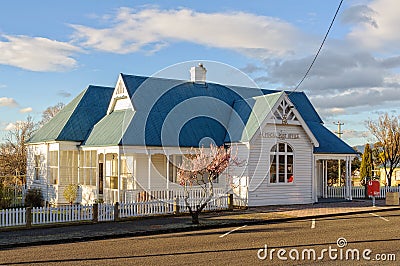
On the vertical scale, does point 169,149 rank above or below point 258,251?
above

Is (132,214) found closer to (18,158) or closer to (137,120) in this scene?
(137,120)

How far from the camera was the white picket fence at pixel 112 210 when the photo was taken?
62.6 feet

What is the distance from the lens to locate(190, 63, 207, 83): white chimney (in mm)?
32625

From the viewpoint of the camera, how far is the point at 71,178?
29.9 metres

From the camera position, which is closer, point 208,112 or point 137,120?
point 137,120

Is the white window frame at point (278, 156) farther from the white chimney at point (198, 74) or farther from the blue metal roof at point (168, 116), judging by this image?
the white chimney at point (198, 74)

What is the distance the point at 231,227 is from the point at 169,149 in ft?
24.9

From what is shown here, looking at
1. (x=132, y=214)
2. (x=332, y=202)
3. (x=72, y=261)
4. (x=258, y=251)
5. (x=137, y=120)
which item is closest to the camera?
(x=72, y=261)

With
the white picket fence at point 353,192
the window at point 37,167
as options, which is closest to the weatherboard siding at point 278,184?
the white picket fence at point 353,192

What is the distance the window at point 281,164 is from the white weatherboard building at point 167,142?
52 mm

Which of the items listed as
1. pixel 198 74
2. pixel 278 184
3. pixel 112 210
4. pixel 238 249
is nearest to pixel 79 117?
pixel 198 74

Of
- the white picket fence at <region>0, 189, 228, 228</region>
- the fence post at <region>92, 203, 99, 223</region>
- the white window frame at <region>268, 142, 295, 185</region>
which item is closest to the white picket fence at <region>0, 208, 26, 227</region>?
the white picket fence at <region>0, 189, 228, 228</region>

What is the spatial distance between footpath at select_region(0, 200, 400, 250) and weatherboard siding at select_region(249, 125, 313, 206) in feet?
2.77

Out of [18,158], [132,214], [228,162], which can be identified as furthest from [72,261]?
[18,158]
